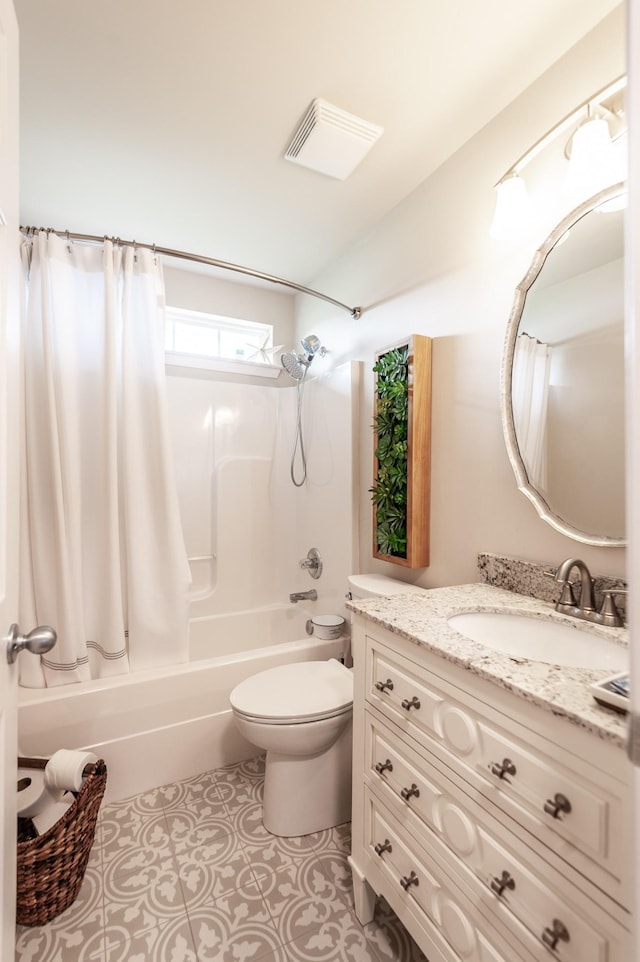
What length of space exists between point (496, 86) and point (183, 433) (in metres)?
2.07

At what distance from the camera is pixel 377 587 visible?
68.5 inches

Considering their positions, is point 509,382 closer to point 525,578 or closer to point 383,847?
point 525,578

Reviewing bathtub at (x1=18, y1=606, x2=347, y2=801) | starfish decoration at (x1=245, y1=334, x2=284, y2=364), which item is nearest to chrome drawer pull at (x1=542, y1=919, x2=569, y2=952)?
bathtub at (x1=18, y1=606, x2=347, y2=801)

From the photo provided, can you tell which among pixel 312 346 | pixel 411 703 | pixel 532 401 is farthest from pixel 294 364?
pixel 411 703

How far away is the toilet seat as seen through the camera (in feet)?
4.52

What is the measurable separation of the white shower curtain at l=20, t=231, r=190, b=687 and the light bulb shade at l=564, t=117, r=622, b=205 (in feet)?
5.21

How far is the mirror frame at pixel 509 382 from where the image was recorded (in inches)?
42.7

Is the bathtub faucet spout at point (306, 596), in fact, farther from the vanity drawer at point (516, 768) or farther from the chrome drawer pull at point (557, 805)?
the chrome drawer pull at point (557, 805)

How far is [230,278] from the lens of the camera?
265 cm

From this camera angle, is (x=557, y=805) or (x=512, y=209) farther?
(x=512, y=209)

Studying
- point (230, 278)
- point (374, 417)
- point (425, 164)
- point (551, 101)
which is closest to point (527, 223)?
point (551, 101)

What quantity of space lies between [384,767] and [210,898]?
0.73 m

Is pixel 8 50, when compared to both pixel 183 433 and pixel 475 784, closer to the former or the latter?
pixel 475 784

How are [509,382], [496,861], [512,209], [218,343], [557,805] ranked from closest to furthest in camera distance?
[557,805] → [496,861] → [512,209] → [509,382] → [218,343]
